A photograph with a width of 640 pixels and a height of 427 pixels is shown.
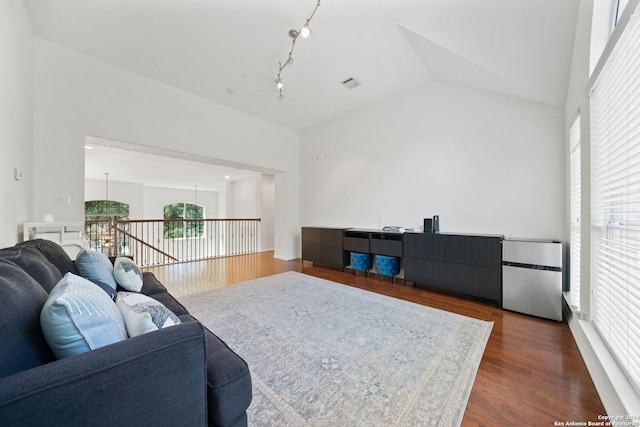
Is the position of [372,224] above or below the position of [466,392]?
above

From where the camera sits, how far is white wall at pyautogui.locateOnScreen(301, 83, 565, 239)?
3047mm

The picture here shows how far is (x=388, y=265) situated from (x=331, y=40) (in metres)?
3.35

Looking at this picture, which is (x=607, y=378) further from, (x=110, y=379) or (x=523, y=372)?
(x=110, y=379)

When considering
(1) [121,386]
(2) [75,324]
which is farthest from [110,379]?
(2) [75,324]

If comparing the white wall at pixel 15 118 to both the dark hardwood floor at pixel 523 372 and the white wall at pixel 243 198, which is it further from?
the white wall at pixel 243 198

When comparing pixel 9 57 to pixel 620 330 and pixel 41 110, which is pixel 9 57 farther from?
pixel 620 330

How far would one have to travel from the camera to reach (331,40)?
3.00 metres

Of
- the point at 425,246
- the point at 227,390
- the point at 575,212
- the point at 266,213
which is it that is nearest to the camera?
the point at 227,390

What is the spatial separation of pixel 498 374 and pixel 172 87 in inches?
208

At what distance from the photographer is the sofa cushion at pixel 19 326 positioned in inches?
27.1

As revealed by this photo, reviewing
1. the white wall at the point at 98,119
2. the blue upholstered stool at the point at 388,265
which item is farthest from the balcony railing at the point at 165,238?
the blue upholstered stool at the point at 388,265

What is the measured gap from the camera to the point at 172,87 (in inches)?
151

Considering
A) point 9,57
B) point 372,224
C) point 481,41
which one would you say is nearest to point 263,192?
point 372,224

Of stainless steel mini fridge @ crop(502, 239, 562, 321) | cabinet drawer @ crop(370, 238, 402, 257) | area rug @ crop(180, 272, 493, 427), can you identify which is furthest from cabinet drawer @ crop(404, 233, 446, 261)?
area rug @ crop(180, 272, 493, 427)
